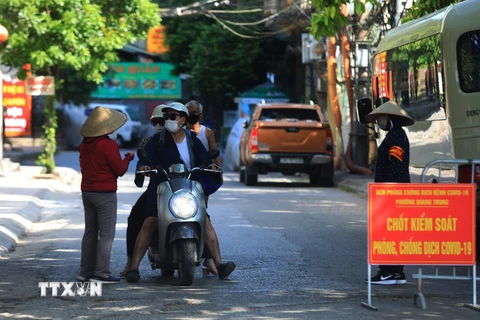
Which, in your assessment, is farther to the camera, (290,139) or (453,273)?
(290,139)

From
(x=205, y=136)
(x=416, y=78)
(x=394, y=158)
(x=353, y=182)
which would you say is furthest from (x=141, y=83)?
(x=394, y=158)

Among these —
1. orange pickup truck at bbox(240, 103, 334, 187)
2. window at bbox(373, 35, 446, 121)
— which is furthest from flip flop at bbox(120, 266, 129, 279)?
orange pickup truck at bbox(240, 103, 334, 187)

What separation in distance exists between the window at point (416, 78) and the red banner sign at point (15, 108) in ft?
54.2

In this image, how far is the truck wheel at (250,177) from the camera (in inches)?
1008

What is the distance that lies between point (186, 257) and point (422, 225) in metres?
2.14

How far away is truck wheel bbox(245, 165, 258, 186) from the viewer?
25609 mm

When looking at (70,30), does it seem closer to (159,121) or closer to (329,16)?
(329,16)

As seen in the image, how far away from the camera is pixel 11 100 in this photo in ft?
111

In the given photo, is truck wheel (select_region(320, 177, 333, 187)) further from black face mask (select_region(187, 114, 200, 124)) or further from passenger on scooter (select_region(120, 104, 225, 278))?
passenger on scooter (select_region(120, 104, 225, 278))

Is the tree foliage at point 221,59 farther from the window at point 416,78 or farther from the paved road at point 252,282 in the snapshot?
the window at point 416,78

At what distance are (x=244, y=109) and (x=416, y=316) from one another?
118ft

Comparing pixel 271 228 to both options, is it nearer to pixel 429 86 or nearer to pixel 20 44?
pixel 429 86

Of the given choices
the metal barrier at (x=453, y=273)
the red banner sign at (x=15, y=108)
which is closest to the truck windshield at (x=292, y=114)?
the red banner sign at (x=15, y=108)

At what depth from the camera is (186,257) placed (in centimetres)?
959
